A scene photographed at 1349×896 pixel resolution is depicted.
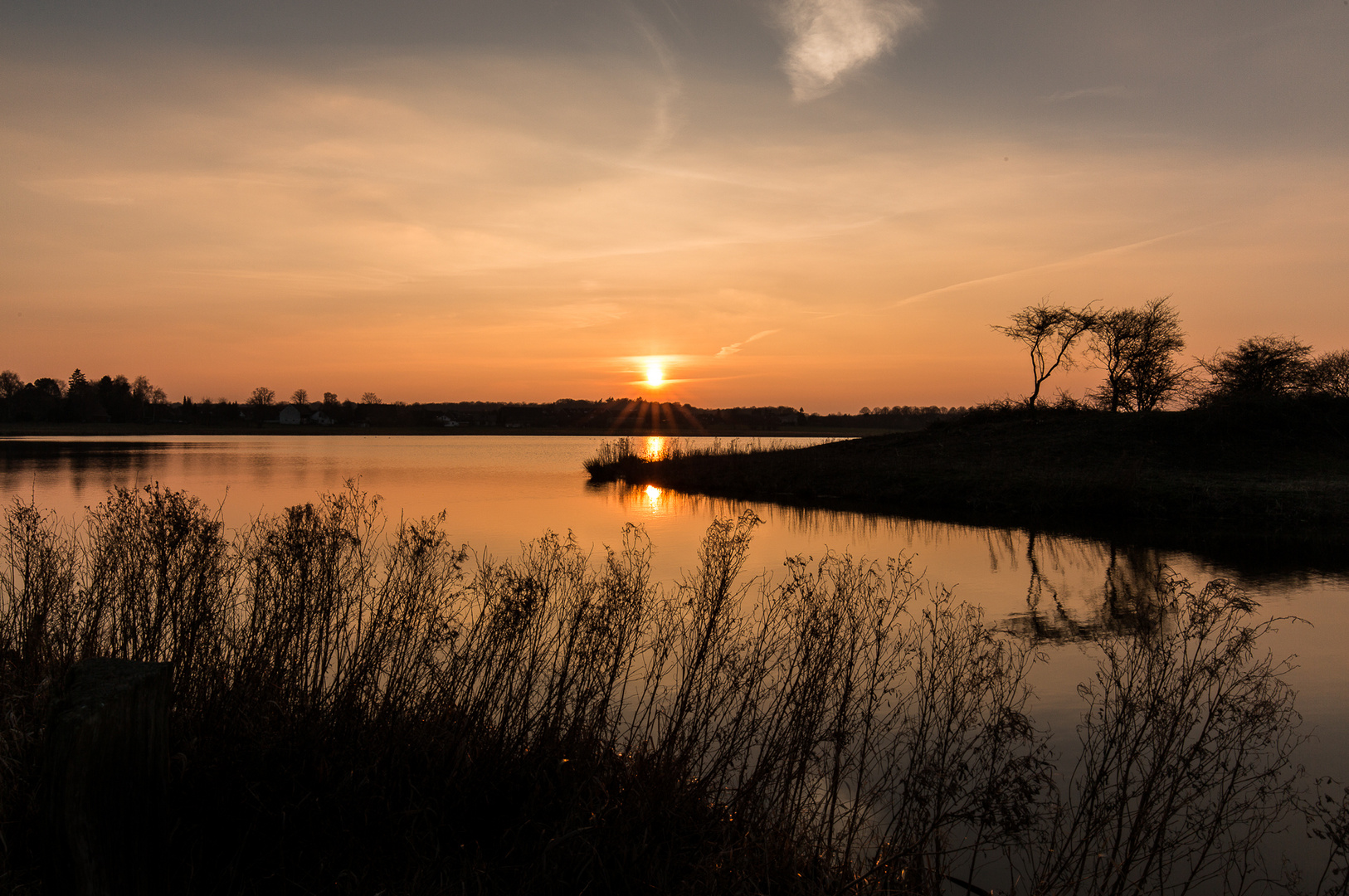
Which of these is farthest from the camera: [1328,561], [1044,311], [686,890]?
[1044,311]

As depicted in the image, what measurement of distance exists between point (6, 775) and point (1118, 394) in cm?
4688

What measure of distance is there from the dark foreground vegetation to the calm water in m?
2.22

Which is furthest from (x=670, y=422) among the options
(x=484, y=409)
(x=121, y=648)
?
(x=121, y=648)

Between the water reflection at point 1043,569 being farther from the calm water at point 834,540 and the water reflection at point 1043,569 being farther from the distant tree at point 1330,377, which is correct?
the distant tree at point 1330,377

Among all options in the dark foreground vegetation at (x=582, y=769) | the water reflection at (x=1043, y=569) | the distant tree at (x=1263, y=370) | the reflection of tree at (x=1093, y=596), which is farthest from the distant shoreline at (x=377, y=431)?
the dark foreground vegetation at (x=582, y=769)

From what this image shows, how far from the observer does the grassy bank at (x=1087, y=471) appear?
22656mm

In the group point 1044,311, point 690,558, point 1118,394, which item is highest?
point 1044,311

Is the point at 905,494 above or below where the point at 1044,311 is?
below

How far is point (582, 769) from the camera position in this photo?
16.7 feet

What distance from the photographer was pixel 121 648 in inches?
249

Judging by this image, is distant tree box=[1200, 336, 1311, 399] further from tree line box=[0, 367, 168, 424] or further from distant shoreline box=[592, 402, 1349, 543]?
tree line box=[0, 367, 168, 424]

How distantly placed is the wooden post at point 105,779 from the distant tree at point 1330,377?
40.5 meters

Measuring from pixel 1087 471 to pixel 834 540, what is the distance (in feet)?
41.9

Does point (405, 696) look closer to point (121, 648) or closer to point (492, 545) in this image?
point (121, 648)
